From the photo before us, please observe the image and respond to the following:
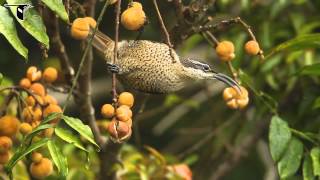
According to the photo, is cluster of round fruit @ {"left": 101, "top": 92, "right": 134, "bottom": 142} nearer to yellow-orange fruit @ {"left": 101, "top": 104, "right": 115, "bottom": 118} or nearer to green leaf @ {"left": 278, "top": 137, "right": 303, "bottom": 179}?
yellow-orange fruit @ {"left": 101, "top": 104, "right": 115, "bottom": 118}

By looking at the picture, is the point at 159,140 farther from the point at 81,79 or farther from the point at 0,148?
the point at 0,148

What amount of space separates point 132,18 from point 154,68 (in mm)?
224

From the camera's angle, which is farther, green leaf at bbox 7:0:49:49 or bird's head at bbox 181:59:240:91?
bird's head at bbox 181:59:240:91

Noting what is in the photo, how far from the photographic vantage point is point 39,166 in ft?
5.29

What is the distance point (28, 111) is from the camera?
1.60 metres

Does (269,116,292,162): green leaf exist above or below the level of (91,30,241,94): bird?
below

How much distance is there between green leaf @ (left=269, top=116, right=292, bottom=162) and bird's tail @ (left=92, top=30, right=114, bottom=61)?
0.45 meters

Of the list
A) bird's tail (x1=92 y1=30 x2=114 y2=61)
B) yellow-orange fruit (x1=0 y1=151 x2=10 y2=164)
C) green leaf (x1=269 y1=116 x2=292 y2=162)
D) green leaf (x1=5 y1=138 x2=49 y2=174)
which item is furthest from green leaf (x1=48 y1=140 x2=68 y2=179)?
green leaf (x1=269 y1=116 x2=292 y2=162)

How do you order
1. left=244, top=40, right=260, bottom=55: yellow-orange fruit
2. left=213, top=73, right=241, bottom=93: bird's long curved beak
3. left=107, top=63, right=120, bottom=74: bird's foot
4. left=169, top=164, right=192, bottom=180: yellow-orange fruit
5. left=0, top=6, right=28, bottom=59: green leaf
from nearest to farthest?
left=0, top=6, right=28, bottom=59: green leaf → left=107, top=63, right=120, bottom=74: bird's foot → left=244, top=40, right=260, bottom=55: yellow-orange fruit → left=213, top=73, right=241, bottom=93: bird's long curved beak → left=169, top=164, right=192, bottom=180: yellow-orange fruit

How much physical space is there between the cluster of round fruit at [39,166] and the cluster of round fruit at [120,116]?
0.83 ft

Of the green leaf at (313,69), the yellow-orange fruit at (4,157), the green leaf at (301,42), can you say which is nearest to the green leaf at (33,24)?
the yellow-orange fruit at (4,157)

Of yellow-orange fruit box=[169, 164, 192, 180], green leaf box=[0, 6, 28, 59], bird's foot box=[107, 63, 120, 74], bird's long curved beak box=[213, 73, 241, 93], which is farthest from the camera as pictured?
yellow-orange fruit box=[169, 164, 192, 180]

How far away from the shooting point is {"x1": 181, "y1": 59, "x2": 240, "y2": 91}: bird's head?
172cm

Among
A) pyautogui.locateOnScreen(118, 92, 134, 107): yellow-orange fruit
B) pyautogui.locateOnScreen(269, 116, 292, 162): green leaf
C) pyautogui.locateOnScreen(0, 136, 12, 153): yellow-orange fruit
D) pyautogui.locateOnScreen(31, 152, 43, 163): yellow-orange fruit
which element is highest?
pyautogui.locateOnScreen(118, 92, 134, 107): yellow-orange fruit
